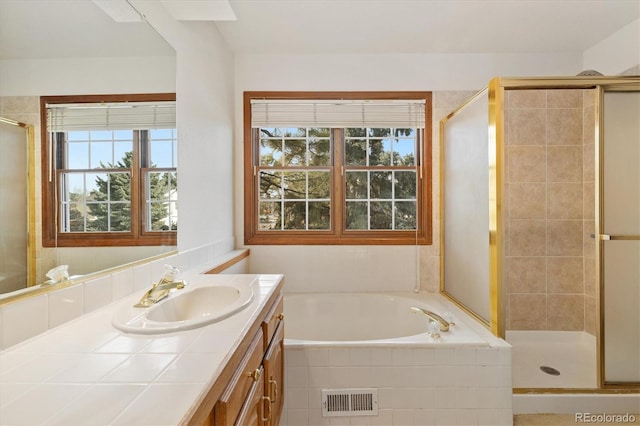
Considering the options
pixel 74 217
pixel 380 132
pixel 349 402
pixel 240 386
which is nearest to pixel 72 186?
pixel 74 217

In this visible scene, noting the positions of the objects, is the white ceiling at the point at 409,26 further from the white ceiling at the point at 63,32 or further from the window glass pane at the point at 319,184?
the window glass pane at the point at 319,184

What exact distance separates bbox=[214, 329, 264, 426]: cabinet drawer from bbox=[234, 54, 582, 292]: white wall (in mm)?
1645

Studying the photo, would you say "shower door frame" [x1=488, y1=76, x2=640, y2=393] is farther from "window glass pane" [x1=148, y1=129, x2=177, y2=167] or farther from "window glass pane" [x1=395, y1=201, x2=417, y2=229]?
"window glass pane" [x1=148, y1=129, x2=177, y2=167]

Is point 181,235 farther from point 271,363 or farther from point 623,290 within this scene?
point 623,290

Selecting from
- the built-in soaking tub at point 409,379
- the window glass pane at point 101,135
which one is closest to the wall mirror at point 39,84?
the window glass pane at point 101,135

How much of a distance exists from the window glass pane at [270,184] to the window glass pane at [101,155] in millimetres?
1642

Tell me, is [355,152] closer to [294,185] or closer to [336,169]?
[336,169]

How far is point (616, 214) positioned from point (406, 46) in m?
1.91

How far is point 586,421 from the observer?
1.65 meters

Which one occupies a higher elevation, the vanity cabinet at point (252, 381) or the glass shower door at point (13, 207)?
the glass shower door at point (13, 207)

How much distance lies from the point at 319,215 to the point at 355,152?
0.67 meters

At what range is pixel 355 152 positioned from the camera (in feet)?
8.79
